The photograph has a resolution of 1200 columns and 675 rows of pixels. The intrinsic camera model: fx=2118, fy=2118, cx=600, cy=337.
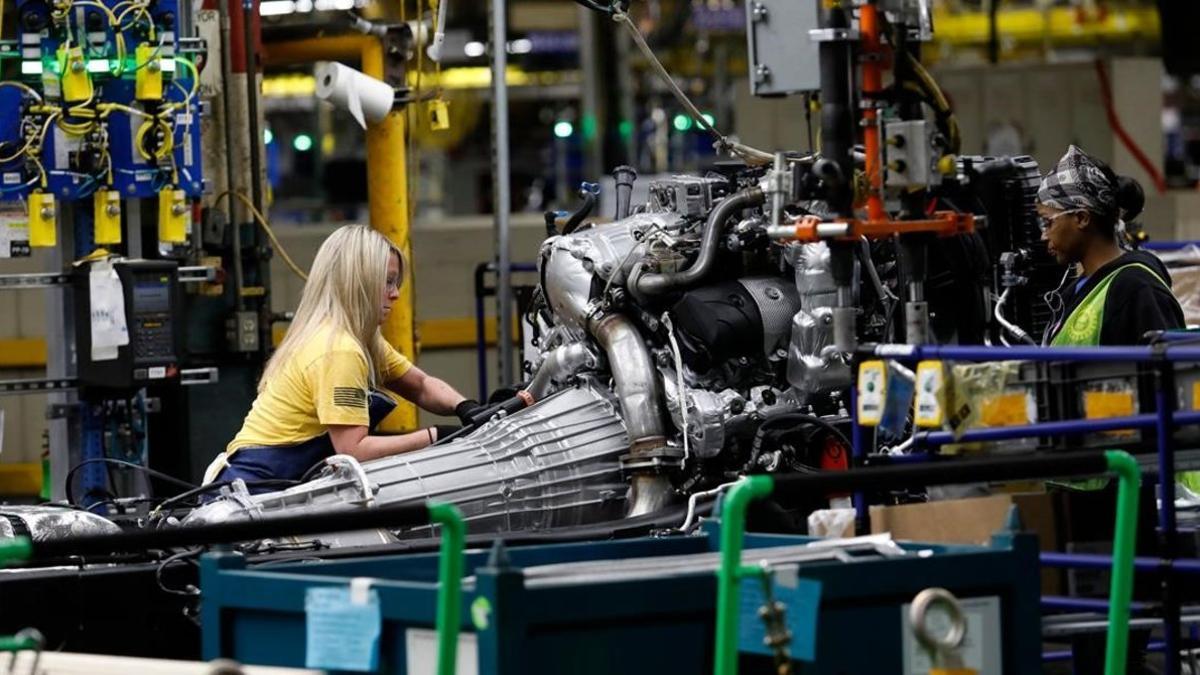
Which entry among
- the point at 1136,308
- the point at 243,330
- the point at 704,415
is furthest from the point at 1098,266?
the point at 243,330

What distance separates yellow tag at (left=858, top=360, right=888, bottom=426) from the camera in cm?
535

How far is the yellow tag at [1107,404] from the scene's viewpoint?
18.4 ft

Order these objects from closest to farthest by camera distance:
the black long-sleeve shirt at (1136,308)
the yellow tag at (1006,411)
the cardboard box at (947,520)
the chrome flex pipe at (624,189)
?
the cardboard box at (947,520)
the yellow tag at (1006,411)
the black long-sleeve shirt at (1136,308)
the chrome flex pipe at (624,189)

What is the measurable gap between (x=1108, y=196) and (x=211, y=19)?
4947mm

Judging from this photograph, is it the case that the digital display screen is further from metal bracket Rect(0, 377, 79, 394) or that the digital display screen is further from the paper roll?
the paper roll

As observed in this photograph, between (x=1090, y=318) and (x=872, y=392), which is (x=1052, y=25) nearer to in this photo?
(x=1090, y=318)

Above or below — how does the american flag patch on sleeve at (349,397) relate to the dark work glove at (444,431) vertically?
above

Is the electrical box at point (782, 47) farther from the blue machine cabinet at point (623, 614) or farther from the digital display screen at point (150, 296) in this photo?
the digital display screen at point (150, 296)

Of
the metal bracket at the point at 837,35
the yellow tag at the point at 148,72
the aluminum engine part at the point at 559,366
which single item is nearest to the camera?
the metal bracket at the point at 837,35

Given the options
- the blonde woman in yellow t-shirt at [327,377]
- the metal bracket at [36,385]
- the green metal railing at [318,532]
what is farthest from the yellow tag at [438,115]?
the green metal railing at [318,532]

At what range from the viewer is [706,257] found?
7309 mm

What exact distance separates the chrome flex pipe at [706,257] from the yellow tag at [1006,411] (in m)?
1.90

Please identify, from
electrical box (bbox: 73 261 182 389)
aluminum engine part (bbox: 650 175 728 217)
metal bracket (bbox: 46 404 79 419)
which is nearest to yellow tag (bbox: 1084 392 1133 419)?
aluminum engine part (bbox: 650 175 728 217)

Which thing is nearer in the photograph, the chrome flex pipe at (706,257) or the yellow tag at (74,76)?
the chrome flex pipe at (706,257)
